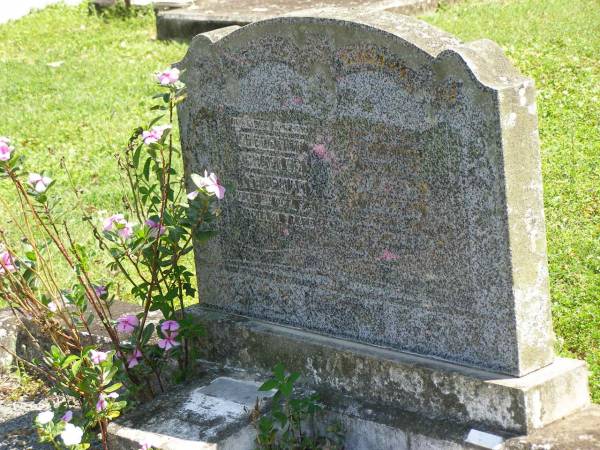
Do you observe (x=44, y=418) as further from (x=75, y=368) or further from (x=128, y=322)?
(x=128, y=322)

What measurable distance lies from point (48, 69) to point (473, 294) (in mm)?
7909

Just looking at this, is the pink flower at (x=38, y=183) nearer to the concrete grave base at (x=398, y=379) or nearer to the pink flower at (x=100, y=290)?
the pink flower at (x=100, y=290)

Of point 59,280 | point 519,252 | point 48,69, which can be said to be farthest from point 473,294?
point 48,69

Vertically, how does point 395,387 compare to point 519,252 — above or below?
below

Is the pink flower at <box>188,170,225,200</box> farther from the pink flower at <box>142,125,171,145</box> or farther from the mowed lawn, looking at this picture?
the mowed lawn

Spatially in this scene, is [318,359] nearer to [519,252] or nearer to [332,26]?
[519,252]

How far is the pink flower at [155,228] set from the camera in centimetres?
429

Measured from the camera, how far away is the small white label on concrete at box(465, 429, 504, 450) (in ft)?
11.9

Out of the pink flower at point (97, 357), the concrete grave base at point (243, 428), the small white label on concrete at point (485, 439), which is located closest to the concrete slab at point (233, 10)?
the concrete grave base at point (243, 428)

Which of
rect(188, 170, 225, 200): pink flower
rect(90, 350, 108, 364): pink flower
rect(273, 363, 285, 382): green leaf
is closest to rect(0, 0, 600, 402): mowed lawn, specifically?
rect(188, 170, 225, 200): pink flower

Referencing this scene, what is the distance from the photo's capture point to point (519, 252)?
362 centimetres

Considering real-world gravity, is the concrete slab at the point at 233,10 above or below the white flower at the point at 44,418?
above

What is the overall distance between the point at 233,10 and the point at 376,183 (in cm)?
723

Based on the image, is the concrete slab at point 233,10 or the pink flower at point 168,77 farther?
the concrete slab at point 233,10
